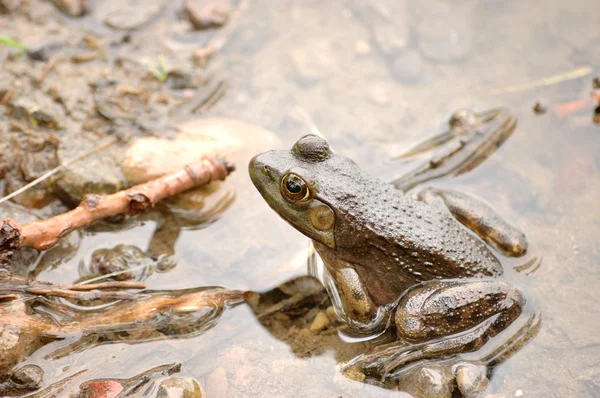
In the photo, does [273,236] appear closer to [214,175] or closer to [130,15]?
[214,175]

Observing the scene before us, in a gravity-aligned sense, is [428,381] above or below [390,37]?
below

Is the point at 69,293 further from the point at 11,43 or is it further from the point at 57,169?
the point at 11,43

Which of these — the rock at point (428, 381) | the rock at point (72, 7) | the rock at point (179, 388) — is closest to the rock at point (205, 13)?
the rock at point (72, 7)

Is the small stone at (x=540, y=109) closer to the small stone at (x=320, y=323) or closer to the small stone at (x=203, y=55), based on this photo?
the small stone at (x=320, y=323)

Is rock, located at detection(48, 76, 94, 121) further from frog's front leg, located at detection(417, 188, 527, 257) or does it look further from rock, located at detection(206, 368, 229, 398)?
frog's front leg, located at detection(417, 188, 527, 257)

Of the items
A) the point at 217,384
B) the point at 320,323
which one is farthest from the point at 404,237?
the point at 217,384

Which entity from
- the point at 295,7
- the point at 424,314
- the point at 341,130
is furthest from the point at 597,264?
the point at 295,7

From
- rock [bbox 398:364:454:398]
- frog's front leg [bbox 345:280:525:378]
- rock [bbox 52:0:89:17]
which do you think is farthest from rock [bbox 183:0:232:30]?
rock [bbox 398:364:454:398]
